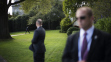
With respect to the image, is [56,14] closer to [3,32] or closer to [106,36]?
[3,32]

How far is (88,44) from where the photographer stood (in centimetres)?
178

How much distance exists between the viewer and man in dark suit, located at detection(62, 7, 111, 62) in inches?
66.7

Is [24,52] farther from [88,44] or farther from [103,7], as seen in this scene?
[88,44]

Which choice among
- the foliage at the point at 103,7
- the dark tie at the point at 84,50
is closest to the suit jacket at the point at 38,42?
the dark tie at the point at 84,50

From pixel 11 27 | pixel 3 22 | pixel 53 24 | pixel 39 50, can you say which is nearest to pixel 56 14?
pixel 53 24

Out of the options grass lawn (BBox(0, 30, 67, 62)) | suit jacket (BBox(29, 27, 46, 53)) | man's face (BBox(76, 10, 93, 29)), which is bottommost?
grass lawn (BBox(0, 30, 67, 62))

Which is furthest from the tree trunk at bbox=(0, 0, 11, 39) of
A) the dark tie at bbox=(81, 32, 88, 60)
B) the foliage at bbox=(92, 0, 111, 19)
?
the dark tie at bbox=(81, 32, 88, 60)

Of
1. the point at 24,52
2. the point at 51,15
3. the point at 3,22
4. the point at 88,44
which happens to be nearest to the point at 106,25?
the point at 88,44

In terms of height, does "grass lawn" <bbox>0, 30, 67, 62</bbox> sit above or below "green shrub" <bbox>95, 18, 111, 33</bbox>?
below

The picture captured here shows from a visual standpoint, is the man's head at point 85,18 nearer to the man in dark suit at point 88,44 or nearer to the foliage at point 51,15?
the man in dark suit at point 88,44

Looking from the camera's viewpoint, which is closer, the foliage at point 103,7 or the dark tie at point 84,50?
the dark tie at point 84,50

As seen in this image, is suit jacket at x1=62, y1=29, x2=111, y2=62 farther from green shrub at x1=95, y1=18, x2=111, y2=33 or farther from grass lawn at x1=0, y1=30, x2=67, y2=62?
grass lawn at x1=0, y1=30, x2=67, y2=62

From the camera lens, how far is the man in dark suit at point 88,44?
169 cm

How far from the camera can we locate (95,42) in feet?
5.65
